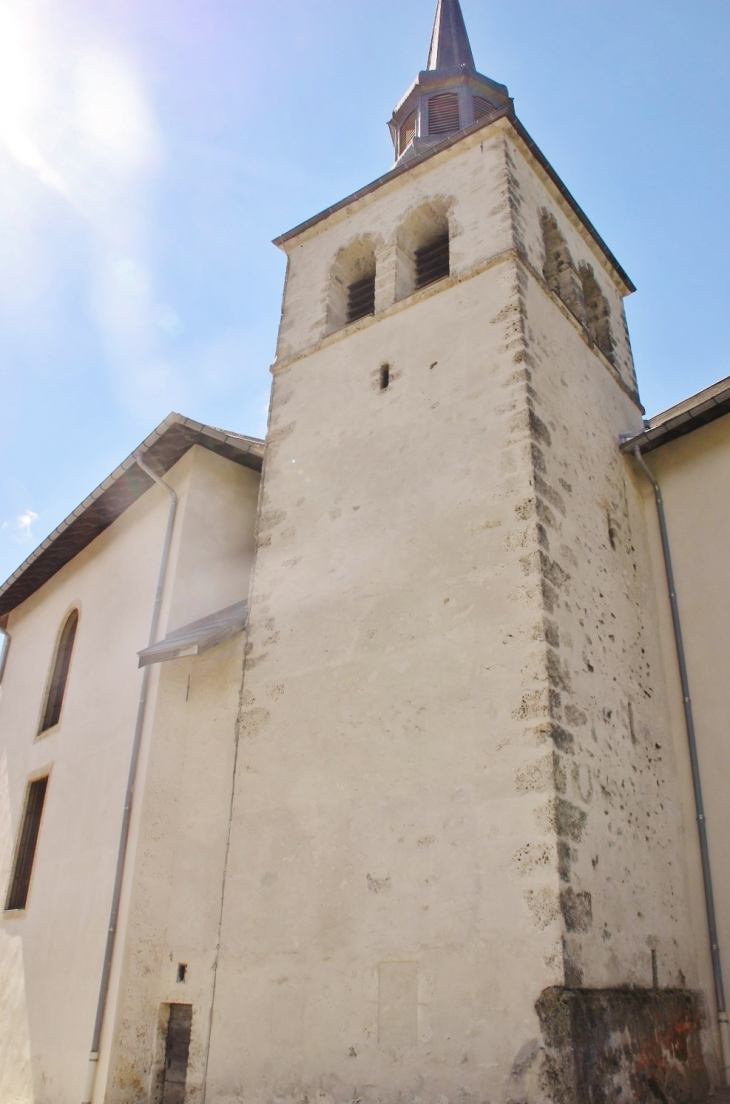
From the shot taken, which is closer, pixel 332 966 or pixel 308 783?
pixel 332 966

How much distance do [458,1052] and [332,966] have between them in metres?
1.02

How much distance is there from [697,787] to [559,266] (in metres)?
5.06

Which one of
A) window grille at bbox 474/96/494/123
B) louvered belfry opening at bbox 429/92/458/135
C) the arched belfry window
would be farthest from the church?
window grille at bbox 474/96/494/123

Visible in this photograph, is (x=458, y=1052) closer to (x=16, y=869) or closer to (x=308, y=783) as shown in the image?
(x=308, y=783)

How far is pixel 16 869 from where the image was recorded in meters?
8.88

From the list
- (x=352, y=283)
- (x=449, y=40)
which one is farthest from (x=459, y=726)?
(x=449, y=40)

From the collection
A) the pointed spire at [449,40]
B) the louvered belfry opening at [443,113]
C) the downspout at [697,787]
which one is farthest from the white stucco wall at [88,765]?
the pointed spire at [449,40]

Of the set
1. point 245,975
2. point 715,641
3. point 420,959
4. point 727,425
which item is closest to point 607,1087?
point 420,959

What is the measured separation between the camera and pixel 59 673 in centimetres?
1004

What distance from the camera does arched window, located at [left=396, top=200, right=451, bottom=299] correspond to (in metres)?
8.50

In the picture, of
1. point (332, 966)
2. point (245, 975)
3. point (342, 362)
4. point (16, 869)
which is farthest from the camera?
point (16, 869)

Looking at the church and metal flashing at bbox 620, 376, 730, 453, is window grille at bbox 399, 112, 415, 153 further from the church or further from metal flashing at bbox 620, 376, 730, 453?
metal flashing at bbox 620, 376, 730, 453

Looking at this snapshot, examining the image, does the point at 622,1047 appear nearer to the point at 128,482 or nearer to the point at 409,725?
the point at 409,725

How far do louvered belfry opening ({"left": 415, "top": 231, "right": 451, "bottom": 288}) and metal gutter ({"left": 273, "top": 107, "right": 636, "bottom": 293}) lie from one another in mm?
826
